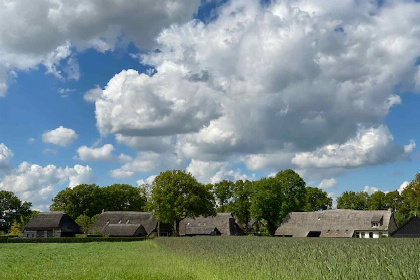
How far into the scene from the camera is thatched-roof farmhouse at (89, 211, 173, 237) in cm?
8131

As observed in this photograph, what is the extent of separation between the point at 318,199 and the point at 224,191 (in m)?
22.5

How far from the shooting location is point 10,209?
102 meters

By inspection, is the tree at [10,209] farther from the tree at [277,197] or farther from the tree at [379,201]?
the tree at [379,201]

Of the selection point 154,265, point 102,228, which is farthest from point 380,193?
point 154,265

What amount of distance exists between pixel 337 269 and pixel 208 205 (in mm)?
60843

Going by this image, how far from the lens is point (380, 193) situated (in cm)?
10081

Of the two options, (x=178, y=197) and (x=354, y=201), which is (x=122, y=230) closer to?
(x=178, y=197)

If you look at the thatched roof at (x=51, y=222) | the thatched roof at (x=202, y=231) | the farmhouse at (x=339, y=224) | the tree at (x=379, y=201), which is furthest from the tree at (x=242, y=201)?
the thatched roof at (x=51, y=222)

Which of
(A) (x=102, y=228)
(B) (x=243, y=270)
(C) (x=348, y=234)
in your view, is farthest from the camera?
(A) (x=102, y=228)

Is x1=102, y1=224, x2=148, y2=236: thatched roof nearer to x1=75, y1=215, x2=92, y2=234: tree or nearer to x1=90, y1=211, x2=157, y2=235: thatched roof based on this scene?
x1=90, y1=211, x2=157, y2=235: thatched roof

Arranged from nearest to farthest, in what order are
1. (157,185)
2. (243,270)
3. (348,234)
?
(243,270), (157,185), (348,234)

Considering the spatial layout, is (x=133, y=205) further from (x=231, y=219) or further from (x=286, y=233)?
(x=286, y=233)

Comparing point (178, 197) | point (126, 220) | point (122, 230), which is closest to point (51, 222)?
point (122, 230)

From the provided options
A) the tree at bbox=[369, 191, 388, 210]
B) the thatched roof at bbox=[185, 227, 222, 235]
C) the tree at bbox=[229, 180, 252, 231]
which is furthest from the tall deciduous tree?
the tree at bbox=[369, 191, 388, 210]
